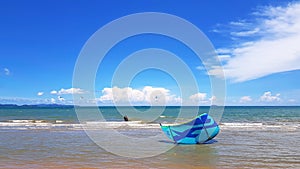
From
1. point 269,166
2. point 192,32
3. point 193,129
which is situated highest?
point 192,32

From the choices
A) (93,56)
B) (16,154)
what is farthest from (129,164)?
(16,154)

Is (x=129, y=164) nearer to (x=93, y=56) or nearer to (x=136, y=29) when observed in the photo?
(x=93, y=56)

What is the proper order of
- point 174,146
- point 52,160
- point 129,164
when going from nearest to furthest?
1. point 129,164
2. point 52,160
3. point 174,146

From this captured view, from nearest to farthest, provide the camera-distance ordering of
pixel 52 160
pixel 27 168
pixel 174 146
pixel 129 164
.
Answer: pixel 27 168
pixel 129 164
pixel 52 160
pixel 174 146

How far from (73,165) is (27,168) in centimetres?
152

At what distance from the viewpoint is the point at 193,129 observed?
651 inches

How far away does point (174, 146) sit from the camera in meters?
15.6

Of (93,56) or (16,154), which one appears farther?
(16,154)

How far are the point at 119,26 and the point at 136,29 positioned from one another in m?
0.72

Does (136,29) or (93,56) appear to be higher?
(136,29)

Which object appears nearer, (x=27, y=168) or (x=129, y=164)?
(x=27, y=168)

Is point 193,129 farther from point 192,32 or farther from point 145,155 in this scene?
point 192,32

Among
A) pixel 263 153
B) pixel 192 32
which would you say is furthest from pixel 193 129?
pixel 192 32

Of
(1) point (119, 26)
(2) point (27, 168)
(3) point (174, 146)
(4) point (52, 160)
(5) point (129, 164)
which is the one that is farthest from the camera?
(3) point (174, 146)
